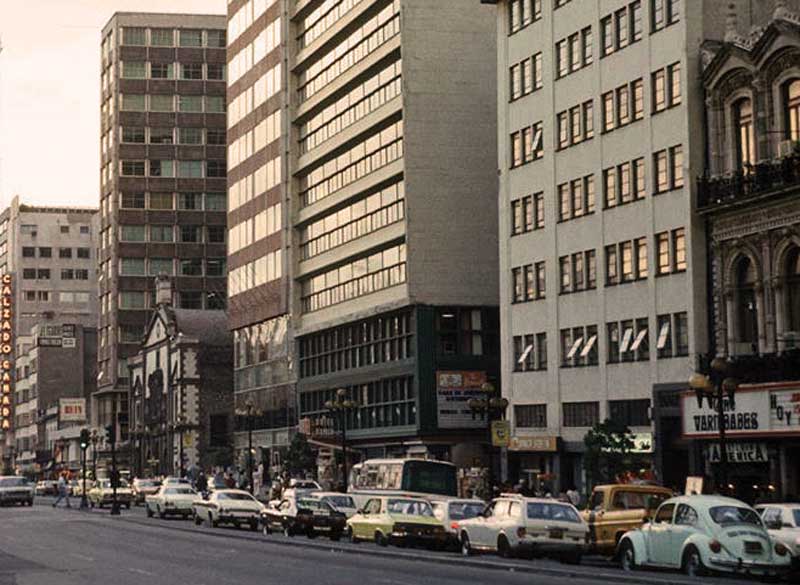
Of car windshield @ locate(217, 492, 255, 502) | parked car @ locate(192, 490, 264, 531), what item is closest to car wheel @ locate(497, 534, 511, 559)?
parked car @ locate(192, 490, 264, 531)

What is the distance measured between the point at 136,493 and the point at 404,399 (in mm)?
27521

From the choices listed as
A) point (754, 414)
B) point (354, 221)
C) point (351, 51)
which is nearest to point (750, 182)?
point (754, 414)

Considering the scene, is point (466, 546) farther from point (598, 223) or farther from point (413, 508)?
point (598, 223)

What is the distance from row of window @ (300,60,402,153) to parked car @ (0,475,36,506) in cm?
2699

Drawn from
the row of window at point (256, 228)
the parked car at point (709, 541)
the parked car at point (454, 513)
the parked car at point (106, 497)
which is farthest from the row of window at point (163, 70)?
the parked car at point (709, 541)

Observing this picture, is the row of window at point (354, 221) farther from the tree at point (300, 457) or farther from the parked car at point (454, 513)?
the parked car at point (454, 513)

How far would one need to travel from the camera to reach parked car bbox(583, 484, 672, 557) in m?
42.0

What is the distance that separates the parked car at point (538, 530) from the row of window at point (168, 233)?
130 metres

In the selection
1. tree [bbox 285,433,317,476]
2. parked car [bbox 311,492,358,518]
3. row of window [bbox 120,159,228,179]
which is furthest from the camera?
row of window [bbox 120,159,228,179]

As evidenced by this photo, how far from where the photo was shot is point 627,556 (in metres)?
38.2

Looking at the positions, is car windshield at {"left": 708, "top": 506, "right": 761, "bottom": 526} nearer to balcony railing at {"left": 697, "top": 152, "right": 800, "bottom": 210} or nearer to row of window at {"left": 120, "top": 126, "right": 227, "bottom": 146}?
balcony railing at {"left": 697, "top": 152, "right": 800, "bottom": 210}

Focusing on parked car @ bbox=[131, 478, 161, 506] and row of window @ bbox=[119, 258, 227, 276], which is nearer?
parked car @ bbox=[131, 478, 161, 506]

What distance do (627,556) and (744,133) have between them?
25733 millimetres

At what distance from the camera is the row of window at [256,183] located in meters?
108
